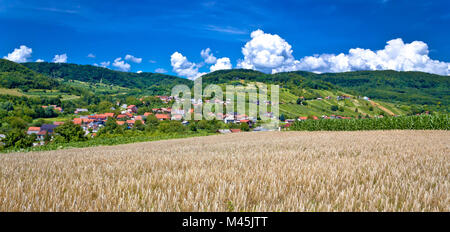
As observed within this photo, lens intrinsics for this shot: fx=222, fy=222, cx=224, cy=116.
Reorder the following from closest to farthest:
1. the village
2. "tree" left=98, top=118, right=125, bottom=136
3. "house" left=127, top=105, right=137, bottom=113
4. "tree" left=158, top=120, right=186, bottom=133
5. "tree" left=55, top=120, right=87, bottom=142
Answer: "tree" left=55, top=120, right=87, bottom=142
"tree" left=98, top=118, right=125, bottom=136
"tree" left=158, top=120, right=186, bottom=133
the village
"house" left=127, top=105, right=137, bottom=113

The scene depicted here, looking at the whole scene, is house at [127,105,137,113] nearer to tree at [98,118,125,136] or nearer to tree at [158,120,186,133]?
tree at [98,118,125,136]

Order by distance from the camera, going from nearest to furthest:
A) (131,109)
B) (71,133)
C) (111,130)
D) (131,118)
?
(71,133) → (111,130) → (131,118) → (131,109)

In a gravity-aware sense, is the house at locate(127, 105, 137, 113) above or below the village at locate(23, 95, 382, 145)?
above

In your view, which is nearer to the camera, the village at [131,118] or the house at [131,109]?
the village at [131,118]

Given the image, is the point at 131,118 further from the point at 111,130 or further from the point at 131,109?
the point at 111,130

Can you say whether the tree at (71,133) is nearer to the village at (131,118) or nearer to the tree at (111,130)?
the tree at (111,130)

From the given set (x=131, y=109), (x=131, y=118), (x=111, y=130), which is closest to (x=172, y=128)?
(x=111, y=130)

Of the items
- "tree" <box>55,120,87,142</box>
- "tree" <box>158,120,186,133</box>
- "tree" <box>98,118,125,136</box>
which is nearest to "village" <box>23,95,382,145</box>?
"tree" <box>98,118,125,136</box>

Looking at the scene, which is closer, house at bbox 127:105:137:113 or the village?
the village

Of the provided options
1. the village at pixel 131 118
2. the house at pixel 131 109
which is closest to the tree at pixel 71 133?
the village at pixel 131 118

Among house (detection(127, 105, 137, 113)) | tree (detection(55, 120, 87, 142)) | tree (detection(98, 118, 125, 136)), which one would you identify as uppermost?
house (detection(127, 105, 137, 113))

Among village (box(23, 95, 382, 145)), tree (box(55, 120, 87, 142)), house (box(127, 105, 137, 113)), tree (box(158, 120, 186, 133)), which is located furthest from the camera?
house (box(127, 105, 137, 113))
